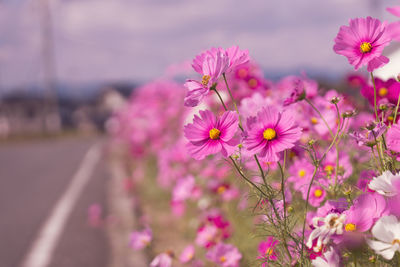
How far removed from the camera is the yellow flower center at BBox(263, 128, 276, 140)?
1.12m

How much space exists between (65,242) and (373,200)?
394cm

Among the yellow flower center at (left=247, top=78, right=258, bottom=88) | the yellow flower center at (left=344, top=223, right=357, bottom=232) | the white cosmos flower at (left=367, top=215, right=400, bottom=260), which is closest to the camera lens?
the white cosmos flower at (left=367, top=215, right=400, bottom=260)

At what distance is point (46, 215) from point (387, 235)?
5.45 m

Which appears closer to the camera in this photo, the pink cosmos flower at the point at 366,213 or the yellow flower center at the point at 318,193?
the pink cosmos flower at the point at 366,213

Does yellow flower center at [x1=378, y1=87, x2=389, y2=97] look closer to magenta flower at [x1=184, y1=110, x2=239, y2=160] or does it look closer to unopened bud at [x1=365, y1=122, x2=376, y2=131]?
unopened bud at [x1=365, y1=122, x2=376, y2=131]

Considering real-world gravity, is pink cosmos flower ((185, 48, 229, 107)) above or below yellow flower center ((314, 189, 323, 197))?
above

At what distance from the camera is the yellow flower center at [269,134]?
1.12 metres

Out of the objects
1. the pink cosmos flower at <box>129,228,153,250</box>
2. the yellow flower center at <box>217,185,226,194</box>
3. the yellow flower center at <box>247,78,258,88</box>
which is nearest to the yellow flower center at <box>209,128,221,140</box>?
the pink cosmos flower at <box>129,228,153,250</box>

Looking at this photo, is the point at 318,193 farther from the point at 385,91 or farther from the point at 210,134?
the point at 210,134

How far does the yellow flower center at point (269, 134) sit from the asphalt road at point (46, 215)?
2.98 m

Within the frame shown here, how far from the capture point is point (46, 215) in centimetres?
568

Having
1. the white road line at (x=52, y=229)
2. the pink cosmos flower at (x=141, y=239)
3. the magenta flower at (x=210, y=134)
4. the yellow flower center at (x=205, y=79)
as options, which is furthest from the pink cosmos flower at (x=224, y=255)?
the white road line at (x=52, y=229)

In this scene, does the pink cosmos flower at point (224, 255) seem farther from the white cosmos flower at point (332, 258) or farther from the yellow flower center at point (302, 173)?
the white cosmos flower at point (332, 258)

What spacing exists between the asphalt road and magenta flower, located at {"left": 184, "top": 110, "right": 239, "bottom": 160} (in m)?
2.88
